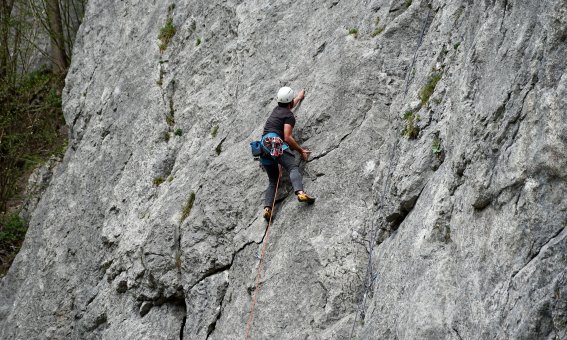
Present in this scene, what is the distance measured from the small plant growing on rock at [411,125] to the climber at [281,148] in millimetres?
1561

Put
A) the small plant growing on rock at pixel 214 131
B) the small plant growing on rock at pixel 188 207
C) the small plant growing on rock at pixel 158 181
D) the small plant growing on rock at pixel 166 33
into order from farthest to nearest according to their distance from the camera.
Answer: the small plant growing on rock at pixel 166 33 < the small plant growing on rock at pixel 158 181 < the small plant growing on rock at pixel 214 131 < the small plant growing on rock at pixel 188 207

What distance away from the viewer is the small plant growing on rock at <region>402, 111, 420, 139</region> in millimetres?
8492

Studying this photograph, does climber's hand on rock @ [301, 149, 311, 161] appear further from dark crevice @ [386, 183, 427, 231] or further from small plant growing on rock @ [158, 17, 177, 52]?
small plant growing on rock @ [158, 17, 177, 52]

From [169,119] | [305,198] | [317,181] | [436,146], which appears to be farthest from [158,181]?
[436,146]

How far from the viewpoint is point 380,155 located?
30.2ft

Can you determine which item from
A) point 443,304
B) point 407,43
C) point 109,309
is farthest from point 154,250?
point 443,304

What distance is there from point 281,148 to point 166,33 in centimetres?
616

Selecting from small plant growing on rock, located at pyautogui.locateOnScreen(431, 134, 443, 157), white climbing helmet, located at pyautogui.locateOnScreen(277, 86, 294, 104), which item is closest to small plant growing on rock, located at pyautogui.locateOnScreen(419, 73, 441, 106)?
small plant growing on rock, located at pyautogui.locateOnScreen(431, 134, 443, 157)

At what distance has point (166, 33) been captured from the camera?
1502 cm

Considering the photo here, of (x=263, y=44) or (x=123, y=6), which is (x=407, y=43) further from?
(x=123, y=6)

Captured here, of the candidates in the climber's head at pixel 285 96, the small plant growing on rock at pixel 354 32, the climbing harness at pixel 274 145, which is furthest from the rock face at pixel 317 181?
the climbing harness at pixel 274 145

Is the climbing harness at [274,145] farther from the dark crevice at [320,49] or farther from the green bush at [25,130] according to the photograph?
the green bush at [25,130]

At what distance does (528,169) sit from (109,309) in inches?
330

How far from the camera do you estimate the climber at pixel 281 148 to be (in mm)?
9804
